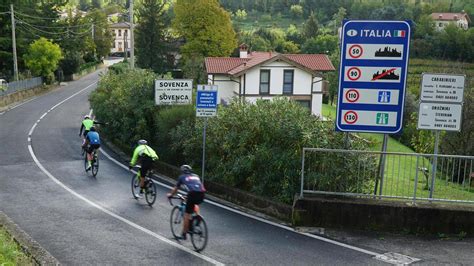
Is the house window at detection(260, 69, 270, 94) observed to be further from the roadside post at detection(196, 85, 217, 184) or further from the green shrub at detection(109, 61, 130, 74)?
the roadside post at detection(196, 85, 217, 184)

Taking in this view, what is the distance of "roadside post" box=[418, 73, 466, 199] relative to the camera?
35.1 feet

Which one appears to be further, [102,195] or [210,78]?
[210,78]

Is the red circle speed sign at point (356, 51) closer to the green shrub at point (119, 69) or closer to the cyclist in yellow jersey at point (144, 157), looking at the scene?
the cyclist in yellow jersey at point (144, 157)

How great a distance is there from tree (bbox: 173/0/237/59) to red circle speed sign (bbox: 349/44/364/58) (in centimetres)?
5045

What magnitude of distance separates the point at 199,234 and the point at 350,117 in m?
4.63

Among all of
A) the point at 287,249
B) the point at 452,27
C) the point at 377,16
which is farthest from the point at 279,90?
the point at 377,16

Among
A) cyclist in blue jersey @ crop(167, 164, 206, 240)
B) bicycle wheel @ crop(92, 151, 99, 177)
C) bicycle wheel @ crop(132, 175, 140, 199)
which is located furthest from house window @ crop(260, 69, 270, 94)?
cyclist in blue jersey @ crop(167, 164, 206, 240)

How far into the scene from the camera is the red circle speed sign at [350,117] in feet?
38.3

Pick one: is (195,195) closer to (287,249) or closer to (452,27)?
(287,249)

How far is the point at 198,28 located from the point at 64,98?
70.9 ft

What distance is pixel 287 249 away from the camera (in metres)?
9.61

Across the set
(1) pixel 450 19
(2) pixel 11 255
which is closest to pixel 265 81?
(2) pixel 11 255

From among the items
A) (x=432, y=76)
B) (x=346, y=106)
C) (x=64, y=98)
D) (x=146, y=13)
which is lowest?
(x=64, y=98)

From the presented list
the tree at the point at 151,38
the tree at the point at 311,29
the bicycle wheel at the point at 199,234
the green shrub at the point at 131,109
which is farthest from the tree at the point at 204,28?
the tree at the point at 311,29
